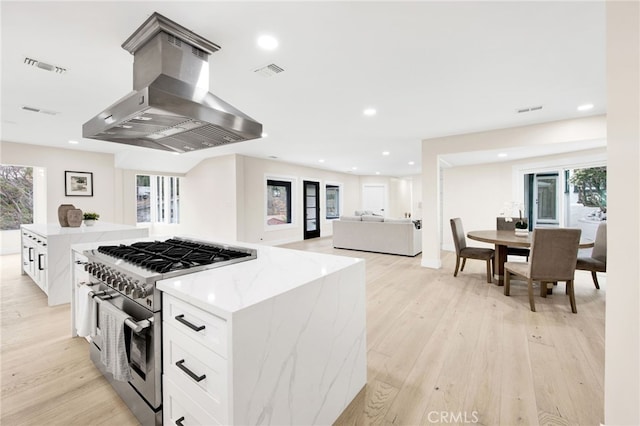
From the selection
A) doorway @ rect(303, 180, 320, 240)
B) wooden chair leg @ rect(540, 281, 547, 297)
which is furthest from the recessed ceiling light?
doorway @ rect(303, 180, 320, 240)

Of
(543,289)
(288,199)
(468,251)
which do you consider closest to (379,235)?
(468,251)

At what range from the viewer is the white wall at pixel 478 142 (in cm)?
379

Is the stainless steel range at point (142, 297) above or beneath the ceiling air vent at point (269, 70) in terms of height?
beneath

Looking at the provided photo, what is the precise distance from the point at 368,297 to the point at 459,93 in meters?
2.60

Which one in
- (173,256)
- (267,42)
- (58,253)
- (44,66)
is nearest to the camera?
(173,256)

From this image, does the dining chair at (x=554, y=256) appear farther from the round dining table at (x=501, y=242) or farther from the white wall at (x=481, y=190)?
the white wall at (x=481, y=190)

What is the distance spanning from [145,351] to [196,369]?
16.0 inches

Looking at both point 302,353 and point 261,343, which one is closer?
point 261,343

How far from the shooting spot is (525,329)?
8.59 ft

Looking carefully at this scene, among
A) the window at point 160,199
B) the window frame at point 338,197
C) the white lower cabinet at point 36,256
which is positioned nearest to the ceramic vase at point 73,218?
the white lower cabinet at point 36,256

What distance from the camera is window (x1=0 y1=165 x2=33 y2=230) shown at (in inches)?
234

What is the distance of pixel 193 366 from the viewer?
1157 millimetres

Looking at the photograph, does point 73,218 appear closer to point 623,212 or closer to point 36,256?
point 36,256

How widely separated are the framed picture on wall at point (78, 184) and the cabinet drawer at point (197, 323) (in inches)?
266
